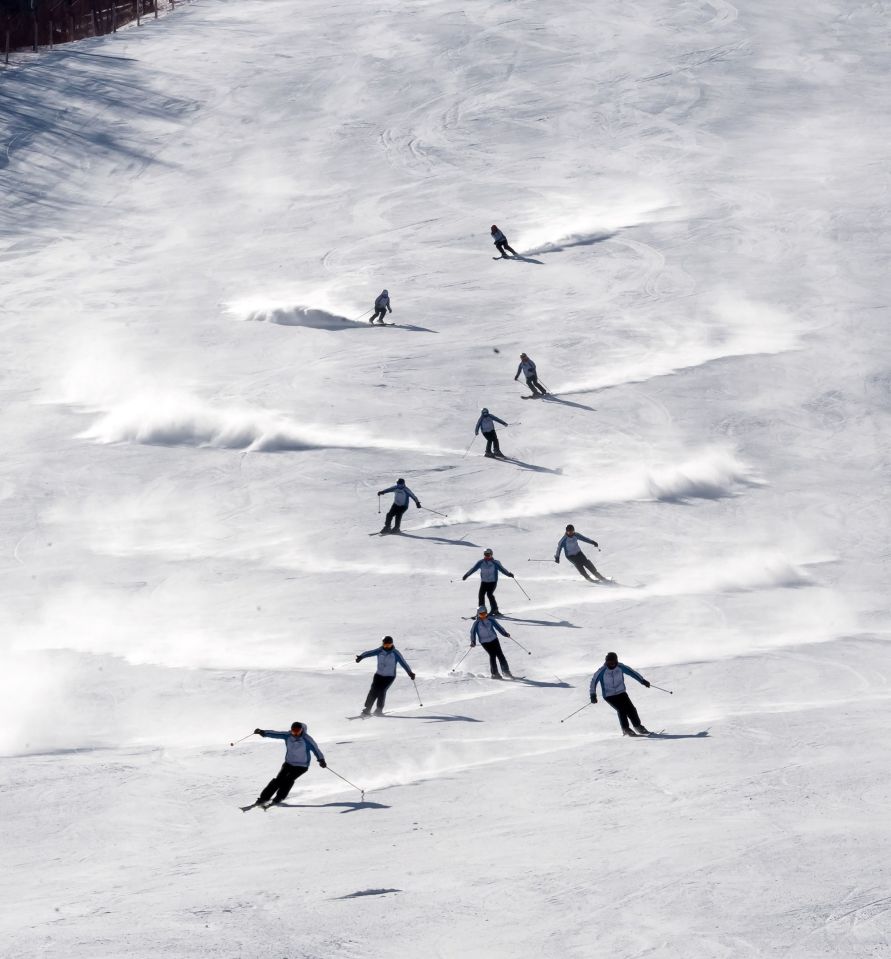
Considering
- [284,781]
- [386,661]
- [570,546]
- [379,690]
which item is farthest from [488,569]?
[284,781]

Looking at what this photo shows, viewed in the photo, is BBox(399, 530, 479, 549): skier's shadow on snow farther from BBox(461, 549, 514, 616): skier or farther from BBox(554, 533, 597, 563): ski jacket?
BBox(461, 549, 514, 616): skier

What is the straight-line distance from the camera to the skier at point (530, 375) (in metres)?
26.8

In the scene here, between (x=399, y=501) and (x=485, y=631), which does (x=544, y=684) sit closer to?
(x=485, y=631)

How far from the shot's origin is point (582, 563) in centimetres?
1981

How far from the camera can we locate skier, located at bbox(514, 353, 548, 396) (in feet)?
→ 87.9

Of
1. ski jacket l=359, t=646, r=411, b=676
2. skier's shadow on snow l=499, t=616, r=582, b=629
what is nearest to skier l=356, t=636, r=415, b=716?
ski jacket l=359, t=646, r=411, b=676

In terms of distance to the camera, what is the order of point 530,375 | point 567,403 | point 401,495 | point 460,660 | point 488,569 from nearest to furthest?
point 460,660
point 488,569
point 401,495
point 530,375
point 567,403

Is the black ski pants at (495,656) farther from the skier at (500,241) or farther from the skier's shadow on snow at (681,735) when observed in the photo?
the skier at (500,241)

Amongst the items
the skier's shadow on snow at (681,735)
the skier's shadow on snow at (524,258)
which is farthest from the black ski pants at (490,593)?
the skier's shadow on snow at (524,258)

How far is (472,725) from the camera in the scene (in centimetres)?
1528

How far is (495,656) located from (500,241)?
19.6 m

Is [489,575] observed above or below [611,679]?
below

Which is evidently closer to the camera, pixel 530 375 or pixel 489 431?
pixel 489 431

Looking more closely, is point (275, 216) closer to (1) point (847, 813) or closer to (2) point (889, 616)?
(2) point (889, 616)
